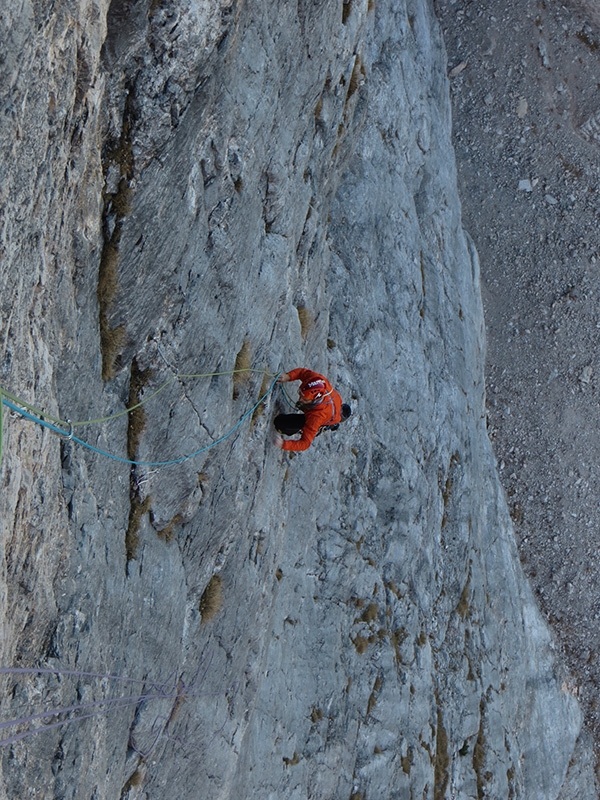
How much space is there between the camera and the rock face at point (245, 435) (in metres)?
6.41

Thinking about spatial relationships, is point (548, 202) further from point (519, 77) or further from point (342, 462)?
point (342, 462)

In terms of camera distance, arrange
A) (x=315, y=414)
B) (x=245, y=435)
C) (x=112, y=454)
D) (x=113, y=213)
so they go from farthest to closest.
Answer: (x=315, y=414)
(x=245, y=435)
(x=112, y=454)
(x=113, y=213)

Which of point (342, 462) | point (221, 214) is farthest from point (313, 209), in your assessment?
point (342, 462)

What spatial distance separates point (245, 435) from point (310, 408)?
3.64ft

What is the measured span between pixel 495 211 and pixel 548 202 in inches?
69.0

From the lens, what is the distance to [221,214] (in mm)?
8758

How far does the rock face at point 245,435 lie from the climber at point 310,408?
0.42m

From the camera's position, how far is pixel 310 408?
10.6 metres

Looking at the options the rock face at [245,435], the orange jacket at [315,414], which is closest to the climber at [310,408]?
the orange jacket at [315,414]

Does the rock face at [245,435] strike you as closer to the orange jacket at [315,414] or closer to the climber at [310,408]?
the climber at [310,408]

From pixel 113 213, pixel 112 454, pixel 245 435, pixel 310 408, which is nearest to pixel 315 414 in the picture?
pixel 310 408

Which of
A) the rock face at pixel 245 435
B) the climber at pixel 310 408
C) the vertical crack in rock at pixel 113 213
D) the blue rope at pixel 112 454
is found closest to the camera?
the blue rope at pixel 112 454

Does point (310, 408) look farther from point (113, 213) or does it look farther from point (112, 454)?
point (113, 213)

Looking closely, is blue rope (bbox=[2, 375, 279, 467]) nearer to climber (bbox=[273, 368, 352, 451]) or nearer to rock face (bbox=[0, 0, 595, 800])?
rock face (bbox=[0, 0, 595, 800])
